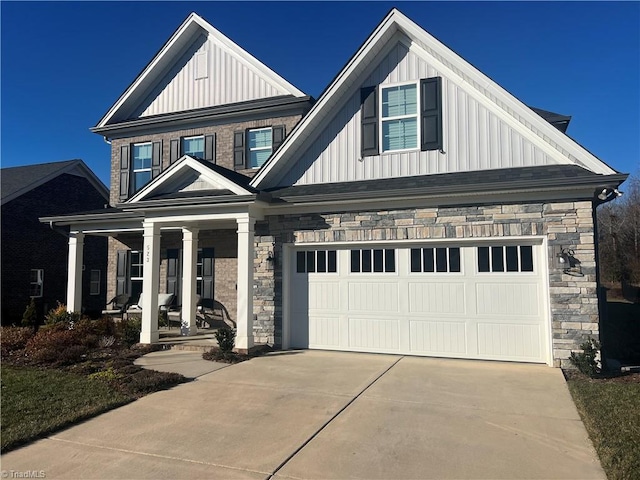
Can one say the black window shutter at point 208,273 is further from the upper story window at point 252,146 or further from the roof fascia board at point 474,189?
the roof fascia board at point 474,189

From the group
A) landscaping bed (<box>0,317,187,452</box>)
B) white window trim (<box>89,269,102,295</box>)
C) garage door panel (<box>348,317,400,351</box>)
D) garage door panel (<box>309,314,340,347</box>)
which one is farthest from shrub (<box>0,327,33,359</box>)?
garage door panel (<box>348,317,400,351</box>)

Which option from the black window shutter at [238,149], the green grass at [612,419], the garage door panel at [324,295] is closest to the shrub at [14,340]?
the garage door panel at [324,295]

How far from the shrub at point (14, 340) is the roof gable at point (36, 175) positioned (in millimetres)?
10152

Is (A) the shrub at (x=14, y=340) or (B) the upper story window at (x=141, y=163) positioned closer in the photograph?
(A) the shrub at (x=14, y=340)

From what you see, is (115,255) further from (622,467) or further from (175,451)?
(622,467)

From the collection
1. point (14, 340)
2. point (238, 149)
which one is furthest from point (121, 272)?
point (238, 149)

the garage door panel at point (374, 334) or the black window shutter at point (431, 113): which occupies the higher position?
the black window shutter at point (431, 113)

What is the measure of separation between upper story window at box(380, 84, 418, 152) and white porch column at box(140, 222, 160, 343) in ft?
19.7

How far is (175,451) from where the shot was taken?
471 cm

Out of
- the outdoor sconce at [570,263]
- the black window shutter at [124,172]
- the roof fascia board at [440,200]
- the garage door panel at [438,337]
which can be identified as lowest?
the garage door panel at [438,337]

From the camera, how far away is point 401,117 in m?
10.1

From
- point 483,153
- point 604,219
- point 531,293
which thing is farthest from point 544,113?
point 604,219

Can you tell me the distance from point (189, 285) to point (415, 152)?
7.11 meters

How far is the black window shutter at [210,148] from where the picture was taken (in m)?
14.2
